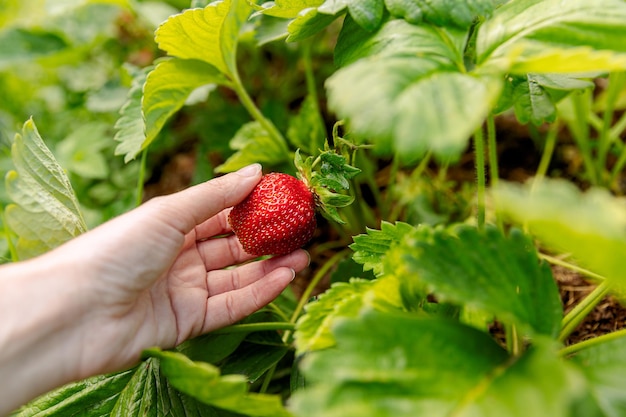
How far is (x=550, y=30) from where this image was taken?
0.72 m

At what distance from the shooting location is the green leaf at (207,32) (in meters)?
0.90

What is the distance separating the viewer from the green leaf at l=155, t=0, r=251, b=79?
2.95 feet

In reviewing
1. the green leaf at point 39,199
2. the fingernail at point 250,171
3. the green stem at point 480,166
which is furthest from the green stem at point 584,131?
the green leaf at point 39,199

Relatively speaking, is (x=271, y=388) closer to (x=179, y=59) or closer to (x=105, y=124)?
(x=179, y=59)

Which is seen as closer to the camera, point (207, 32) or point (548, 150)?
point (207, 32)

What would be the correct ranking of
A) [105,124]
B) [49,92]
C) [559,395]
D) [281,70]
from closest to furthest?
[559,395], [105,124], [281,70], [49,92]

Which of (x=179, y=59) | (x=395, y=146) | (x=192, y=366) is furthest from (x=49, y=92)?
(x=395, y=146)

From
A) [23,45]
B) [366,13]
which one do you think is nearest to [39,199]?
[366,13]

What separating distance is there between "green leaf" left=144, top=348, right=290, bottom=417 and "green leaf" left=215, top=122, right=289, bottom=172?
0.52m

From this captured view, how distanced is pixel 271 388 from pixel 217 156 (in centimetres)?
93

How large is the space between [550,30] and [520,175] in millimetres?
816

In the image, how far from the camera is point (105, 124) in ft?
5.83

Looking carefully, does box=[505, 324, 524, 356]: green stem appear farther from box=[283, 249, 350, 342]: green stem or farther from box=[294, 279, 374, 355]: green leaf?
box=[283, 249, 350, 342]: green stem

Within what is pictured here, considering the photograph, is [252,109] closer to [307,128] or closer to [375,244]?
[307,128]
